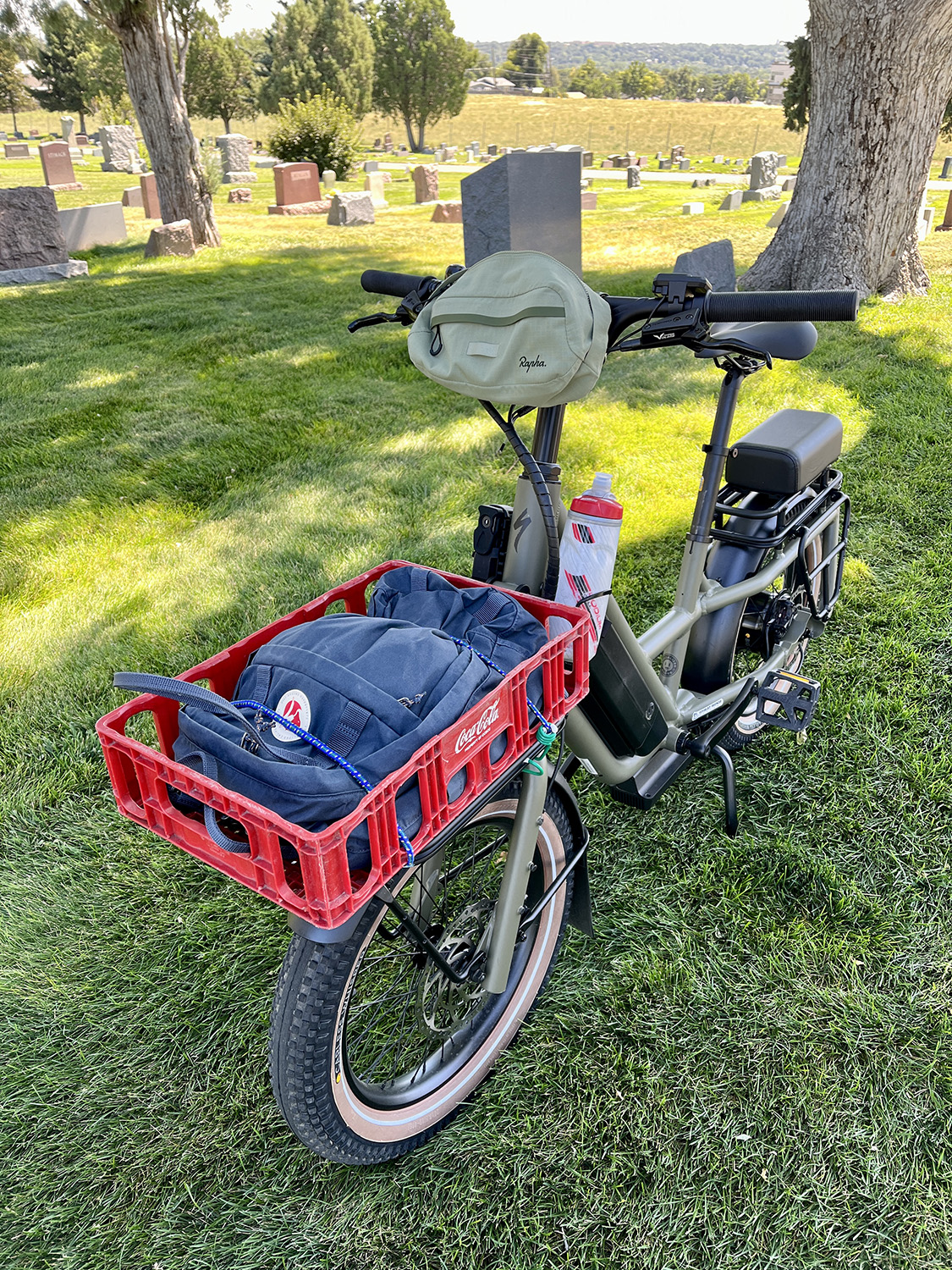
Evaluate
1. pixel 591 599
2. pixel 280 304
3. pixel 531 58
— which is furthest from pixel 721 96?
pixel 591 599

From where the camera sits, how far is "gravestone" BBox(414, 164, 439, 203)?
57.9ft

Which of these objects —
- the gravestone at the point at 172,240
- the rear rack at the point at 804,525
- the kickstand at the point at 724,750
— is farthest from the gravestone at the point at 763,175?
the kickstand at the point at 724,750

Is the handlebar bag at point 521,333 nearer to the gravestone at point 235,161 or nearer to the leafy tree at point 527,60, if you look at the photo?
the gravestone at point 235,161

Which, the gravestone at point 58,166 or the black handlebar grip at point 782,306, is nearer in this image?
the black handlebar grip at point 782,306

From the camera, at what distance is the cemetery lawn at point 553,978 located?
1.62m

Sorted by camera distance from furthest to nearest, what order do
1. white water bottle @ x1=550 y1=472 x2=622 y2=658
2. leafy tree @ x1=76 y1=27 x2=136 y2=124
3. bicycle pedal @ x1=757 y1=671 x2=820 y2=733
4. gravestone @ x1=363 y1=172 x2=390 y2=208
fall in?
leafy tree @ x1=76 y1=27 x2=136 y2=124, gravestone @ x1=363 y1=172 x2=390 y2=208, bicycle pedal @ x1=757 y1=671 x2=820 y2=733, white water bottle @ x1=550 y1=472 x2=622 y2=658

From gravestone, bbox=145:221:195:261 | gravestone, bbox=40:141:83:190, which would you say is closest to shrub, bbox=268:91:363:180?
gravestone, bbox=40:141:83:190

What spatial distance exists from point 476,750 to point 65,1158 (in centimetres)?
135

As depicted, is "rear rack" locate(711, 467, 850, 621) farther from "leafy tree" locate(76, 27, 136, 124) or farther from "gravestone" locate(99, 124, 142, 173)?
"gravestone" locate(99, 124, 142, 173)

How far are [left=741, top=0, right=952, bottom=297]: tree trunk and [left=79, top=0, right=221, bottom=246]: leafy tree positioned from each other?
23.5 feet

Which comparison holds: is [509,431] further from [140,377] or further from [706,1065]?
[140,377]

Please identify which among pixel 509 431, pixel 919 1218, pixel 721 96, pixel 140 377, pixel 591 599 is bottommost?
pixel 919 1218

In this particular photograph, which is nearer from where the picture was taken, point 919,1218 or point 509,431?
point 509,431

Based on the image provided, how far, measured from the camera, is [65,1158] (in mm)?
1733
